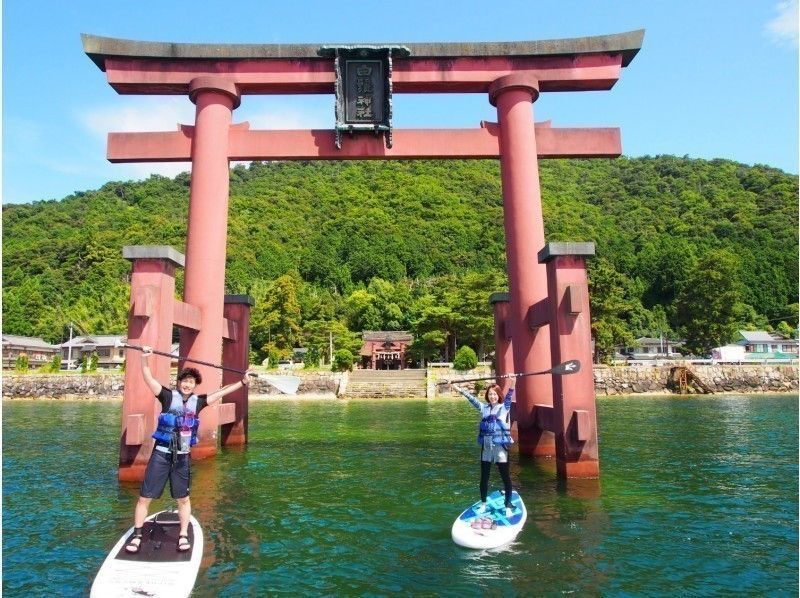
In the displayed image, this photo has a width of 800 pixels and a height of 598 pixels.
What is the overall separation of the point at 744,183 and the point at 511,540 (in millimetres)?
99587

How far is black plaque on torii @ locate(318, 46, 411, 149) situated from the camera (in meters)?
12.2

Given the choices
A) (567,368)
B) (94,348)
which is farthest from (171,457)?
(94,348)

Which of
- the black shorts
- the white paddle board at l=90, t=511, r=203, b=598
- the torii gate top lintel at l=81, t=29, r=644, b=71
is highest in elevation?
the torii gate top lintel at l=81, t=29, r=644, b=71

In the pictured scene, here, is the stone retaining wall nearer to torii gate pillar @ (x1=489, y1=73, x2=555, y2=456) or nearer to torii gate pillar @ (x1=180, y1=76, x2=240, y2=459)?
torii gate pillar @ (x1=180, y1=76, x2=240, y2=459)

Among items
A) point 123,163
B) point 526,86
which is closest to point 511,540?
point 526,86

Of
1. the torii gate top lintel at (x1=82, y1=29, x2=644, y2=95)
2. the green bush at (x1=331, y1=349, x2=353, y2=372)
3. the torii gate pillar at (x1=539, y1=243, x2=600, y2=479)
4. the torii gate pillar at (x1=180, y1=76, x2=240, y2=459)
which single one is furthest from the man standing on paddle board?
the green bush at (x1=331, y1=349, x2=353, y2=372)

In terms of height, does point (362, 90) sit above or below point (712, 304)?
below

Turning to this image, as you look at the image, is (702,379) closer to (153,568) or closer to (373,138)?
(373,138)

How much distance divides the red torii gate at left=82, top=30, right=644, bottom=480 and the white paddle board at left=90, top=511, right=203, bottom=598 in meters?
5.77

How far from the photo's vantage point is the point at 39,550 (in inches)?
233

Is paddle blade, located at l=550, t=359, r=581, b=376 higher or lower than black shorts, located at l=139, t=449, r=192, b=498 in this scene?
higher

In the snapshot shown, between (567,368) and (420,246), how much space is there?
88.4m

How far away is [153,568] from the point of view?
191 inches

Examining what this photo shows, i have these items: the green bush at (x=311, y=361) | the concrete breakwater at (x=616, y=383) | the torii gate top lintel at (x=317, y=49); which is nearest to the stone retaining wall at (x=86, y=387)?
the concrete breakwater at (x=616, y=383)
